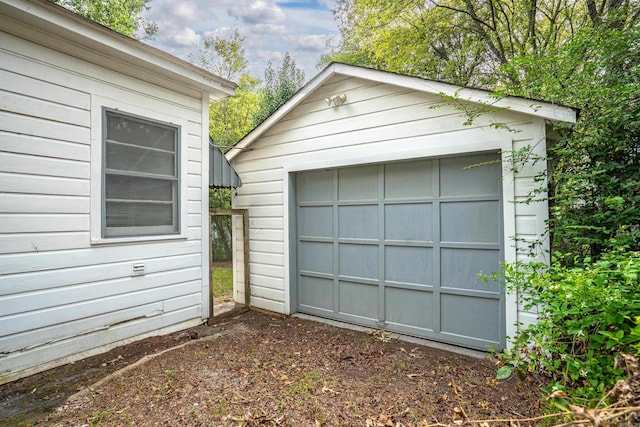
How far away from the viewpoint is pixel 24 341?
2.75 meters

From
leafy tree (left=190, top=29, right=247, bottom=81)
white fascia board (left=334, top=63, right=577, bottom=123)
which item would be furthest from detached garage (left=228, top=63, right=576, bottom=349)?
leafy tree (left=190, top=29, right=247, bottom=81)

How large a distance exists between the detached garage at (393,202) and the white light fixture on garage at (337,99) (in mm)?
19

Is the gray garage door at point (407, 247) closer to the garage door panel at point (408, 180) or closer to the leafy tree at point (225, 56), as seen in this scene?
the garage door panel at point (408, 180)

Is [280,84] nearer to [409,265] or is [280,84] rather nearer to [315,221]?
[315,221]

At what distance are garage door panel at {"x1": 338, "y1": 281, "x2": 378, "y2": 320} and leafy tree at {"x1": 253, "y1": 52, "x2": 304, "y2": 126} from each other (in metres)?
5.56

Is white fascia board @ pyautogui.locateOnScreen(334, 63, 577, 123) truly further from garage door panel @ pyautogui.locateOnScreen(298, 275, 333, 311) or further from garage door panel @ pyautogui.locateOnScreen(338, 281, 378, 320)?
garage door panel @ pyautogui.locateOnScreen(298, 275, 333, 311)

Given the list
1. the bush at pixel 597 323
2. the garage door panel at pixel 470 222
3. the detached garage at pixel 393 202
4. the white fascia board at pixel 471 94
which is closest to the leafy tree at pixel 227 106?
the detached garage at pixel 393 202

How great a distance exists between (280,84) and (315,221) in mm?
5418

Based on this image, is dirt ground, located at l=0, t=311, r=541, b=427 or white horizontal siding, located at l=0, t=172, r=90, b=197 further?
white horizontal siding, located at l=0, t=172, r=90, b=197

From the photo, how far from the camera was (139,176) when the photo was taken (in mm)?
3594

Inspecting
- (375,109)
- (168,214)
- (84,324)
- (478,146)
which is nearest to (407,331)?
(478,146)

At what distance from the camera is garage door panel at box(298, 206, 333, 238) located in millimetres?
4648

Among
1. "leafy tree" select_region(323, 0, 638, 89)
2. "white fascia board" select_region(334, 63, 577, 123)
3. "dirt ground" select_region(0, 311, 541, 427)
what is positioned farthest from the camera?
"leafy tree" select_region(323, 0, 638, 89)

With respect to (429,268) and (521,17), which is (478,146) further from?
(521,17)
